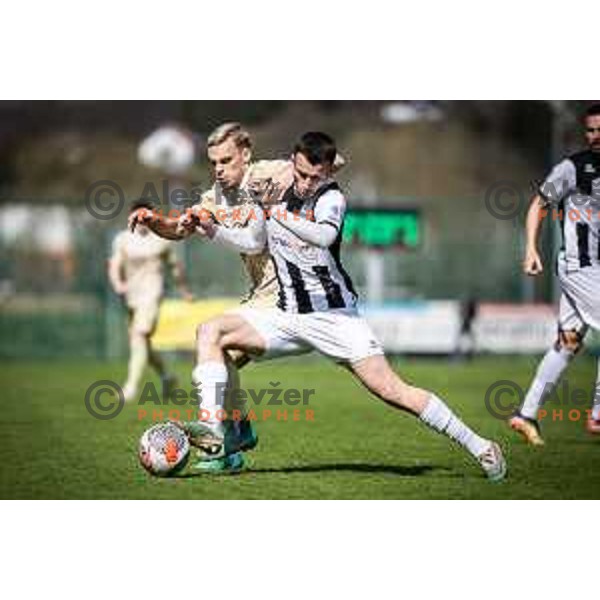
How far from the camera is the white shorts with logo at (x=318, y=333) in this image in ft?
22.5

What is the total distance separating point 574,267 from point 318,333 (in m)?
2.36

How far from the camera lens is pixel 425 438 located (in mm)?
9141

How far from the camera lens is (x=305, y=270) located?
22.9 ft

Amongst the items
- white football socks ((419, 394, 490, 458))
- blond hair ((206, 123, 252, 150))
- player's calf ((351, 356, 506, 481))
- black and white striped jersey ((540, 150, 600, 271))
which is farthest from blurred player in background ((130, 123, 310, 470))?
black and white striped jersey ((540, 150, 600, 271))

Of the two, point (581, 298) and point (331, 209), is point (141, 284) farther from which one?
point (331, 209)

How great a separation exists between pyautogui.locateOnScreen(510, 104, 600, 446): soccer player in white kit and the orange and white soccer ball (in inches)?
97.8

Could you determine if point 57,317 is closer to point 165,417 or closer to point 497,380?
point 497,380

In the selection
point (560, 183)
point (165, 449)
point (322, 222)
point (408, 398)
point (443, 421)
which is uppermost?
point (560, 183)

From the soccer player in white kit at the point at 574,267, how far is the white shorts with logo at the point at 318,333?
6.72 ft

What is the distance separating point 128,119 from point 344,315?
74.0 feet

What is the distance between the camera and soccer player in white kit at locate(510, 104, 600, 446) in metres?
8.51

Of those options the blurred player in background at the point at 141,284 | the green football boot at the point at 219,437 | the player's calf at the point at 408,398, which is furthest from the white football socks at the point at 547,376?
the blurred player in background at the point at 141,284

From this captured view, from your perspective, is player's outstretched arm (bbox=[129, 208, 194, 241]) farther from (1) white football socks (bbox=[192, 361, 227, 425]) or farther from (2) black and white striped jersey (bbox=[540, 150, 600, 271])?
(2) black and white striped jersey (bbox=[540, 150, 600, 271])

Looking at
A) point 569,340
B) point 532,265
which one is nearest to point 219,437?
point 532,265
